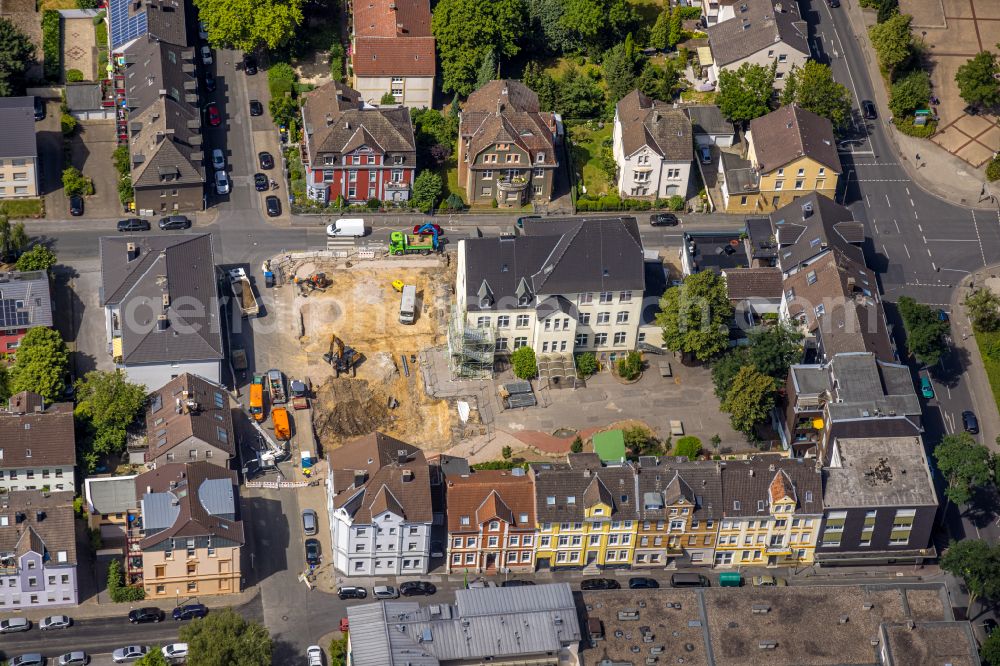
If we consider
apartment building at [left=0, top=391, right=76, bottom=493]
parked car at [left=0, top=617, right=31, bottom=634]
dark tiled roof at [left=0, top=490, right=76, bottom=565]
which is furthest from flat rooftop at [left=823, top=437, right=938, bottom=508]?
parked car at [left=0, top=617, right=31, bottom=634]

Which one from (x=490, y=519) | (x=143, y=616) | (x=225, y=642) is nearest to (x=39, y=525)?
(x=143, y=616)

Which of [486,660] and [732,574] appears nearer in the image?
[486,660]

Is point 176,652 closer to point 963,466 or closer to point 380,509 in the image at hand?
point 380,509

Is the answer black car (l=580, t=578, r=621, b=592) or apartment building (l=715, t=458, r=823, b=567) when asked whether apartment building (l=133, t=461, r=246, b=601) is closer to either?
black car (l=580, t=578, r=621, b=592)

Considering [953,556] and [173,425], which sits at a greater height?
[173,425]

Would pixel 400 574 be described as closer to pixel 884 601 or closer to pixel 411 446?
pixel 411 446

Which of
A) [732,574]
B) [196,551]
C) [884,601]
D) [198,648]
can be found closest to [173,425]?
[196,551]

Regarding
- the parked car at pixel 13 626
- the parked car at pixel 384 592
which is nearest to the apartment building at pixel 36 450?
the parked car at pixel 13 626

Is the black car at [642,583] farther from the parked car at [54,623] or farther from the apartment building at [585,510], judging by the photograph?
the parked car at [54,623]
